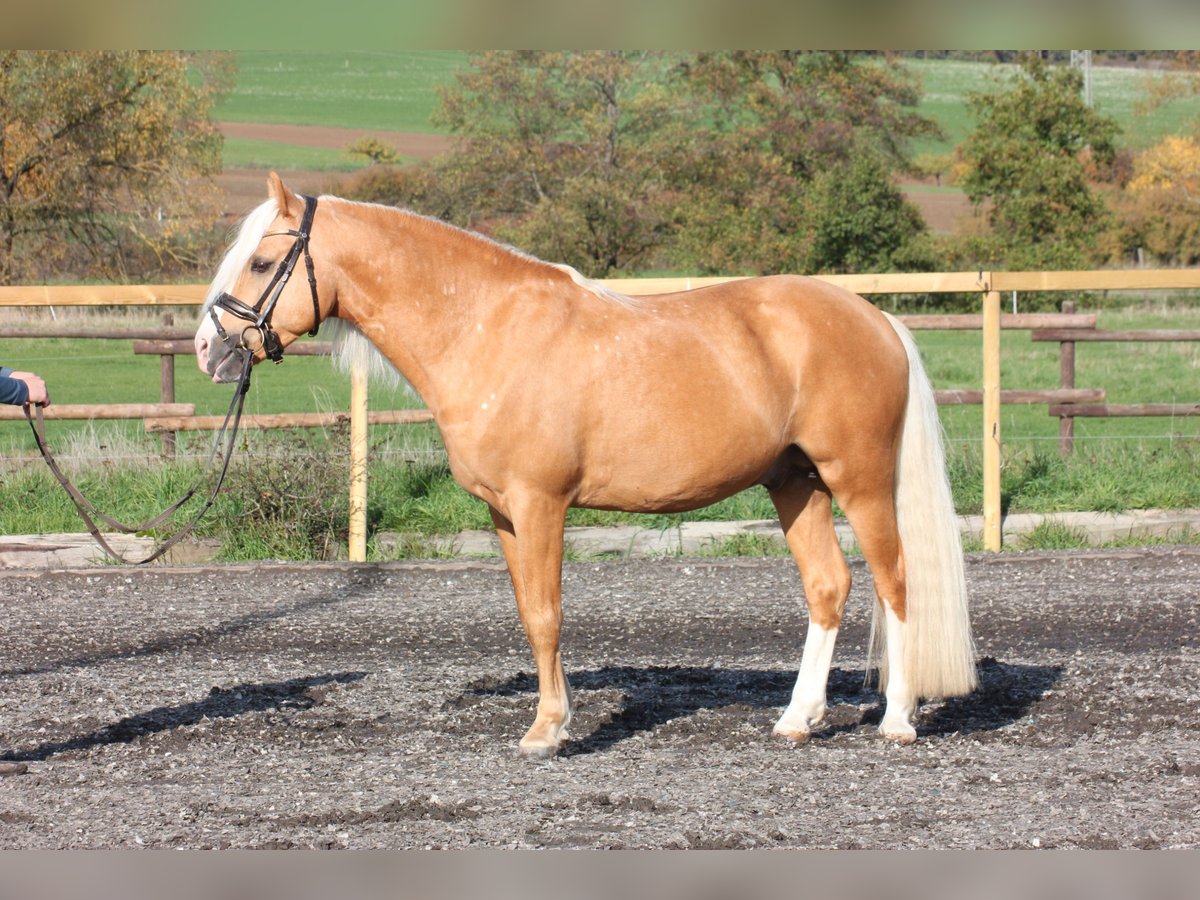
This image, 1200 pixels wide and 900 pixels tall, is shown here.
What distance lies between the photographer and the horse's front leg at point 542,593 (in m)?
4.55

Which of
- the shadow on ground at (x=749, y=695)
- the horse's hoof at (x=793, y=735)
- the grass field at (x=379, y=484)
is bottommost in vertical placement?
the shadow on ground at (x=749, y=695)

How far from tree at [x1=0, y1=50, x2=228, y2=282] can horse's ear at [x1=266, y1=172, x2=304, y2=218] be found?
22624 millimetres

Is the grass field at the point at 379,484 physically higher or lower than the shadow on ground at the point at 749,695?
higher

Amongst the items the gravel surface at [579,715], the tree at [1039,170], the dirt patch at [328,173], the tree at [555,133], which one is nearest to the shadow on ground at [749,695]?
the gravel surface at [579,715]

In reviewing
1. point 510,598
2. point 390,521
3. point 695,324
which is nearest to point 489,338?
point 695,324

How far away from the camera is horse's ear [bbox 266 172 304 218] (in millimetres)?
4430

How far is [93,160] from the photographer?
1052 inches

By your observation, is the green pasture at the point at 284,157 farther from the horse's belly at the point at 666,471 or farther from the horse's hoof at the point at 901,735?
the horse's hoof at the point at 901,735

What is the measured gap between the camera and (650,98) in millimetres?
36656

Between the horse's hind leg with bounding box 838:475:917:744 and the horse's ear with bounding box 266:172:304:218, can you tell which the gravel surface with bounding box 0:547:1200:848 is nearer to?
the horse's hind leg with bounding box 838:475:917:744

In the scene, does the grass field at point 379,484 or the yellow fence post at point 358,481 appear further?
the grass field at point 379,484

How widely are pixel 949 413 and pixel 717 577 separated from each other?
915cm

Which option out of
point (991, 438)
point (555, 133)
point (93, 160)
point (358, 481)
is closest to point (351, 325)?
point (358, 481)

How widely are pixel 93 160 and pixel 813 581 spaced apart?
25.6m
